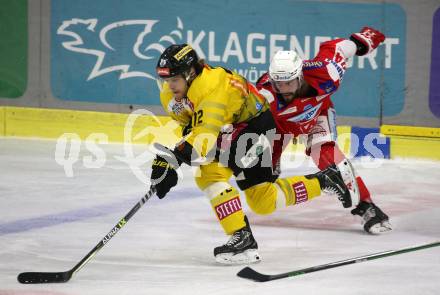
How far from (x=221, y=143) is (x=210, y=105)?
1.02 feet

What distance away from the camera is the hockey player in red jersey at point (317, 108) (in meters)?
4.77

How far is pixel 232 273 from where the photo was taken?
4.02 metres

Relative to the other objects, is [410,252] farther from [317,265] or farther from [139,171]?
[139,171]

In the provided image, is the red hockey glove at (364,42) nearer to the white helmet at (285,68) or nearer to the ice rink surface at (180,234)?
the white helmet at (285,68)

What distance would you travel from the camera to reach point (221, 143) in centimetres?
428

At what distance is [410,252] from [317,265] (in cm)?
51

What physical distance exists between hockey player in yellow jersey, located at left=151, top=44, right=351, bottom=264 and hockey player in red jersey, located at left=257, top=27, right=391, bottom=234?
28cm

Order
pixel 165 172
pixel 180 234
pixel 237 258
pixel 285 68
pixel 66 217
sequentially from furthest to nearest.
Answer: pixel 66 217 → pixel 180 234 → pixel 285 68 → pixel 237 258 → pixel 165 172

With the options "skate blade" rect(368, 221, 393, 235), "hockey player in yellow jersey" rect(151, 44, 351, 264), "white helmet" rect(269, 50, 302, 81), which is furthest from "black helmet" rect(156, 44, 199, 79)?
"skate blade" rect(368, 221, 393, 235)

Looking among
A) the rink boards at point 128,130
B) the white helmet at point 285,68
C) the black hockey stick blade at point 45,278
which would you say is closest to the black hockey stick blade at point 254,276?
the black hockey stick blade at point 45,278

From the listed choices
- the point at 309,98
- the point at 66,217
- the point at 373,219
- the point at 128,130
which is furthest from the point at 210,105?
the point at 128,130

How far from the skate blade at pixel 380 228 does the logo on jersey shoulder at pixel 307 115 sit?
2.14 ft

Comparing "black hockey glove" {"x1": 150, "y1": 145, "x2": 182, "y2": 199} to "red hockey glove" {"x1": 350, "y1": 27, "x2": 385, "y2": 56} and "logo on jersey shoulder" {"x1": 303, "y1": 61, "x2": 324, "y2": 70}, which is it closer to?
"logo on jersey shoulder" {"x1": 303, "y1": 61, "x2": 324, "y2": 70}

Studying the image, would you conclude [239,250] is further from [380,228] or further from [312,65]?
[312,65]
